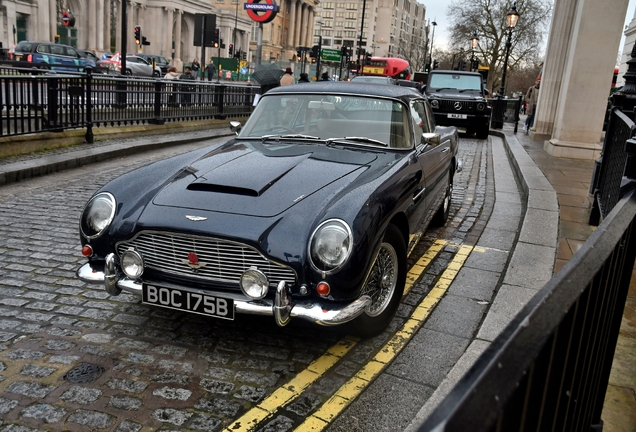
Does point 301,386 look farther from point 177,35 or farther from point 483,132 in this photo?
point 177,35

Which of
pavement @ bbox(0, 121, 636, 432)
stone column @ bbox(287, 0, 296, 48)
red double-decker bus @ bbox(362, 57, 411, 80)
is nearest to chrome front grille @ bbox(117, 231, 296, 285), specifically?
pavement @ bbox(0, 121, 636, 432)

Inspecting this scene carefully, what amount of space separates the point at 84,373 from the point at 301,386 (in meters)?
1.22

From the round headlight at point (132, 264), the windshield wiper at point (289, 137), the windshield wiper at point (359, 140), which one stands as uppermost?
the windshield wiper at point (359, 140)

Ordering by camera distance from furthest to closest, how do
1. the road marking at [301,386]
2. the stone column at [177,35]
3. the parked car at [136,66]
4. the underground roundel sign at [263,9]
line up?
the stone column at [177,35], the parked car at [136,66], the underground roundel sign at [263,9], the road marking at [301,386]

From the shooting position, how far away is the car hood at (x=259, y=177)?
356 centimetres

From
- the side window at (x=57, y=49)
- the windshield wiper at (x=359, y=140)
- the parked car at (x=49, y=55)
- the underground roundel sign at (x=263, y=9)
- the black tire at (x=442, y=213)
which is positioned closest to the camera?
the windshield wiper at (x=359, y=140)

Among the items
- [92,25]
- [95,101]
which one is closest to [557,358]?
[95,101]

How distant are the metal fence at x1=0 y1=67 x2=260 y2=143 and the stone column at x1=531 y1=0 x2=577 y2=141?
10033mm

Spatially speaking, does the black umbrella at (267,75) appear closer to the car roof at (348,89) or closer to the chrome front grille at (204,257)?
the car roof at (348,89)

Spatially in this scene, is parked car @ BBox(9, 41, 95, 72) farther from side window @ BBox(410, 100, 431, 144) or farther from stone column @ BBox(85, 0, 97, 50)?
stone column @ BBox(85, 0, 97, 50)

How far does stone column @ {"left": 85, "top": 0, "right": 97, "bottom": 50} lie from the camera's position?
6931 cm

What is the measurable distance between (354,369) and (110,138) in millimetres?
10530

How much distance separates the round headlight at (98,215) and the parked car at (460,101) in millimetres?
14990

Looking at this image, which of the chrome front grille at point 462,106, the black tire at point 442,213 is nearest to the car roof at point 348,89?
the black tire at point 442,213
